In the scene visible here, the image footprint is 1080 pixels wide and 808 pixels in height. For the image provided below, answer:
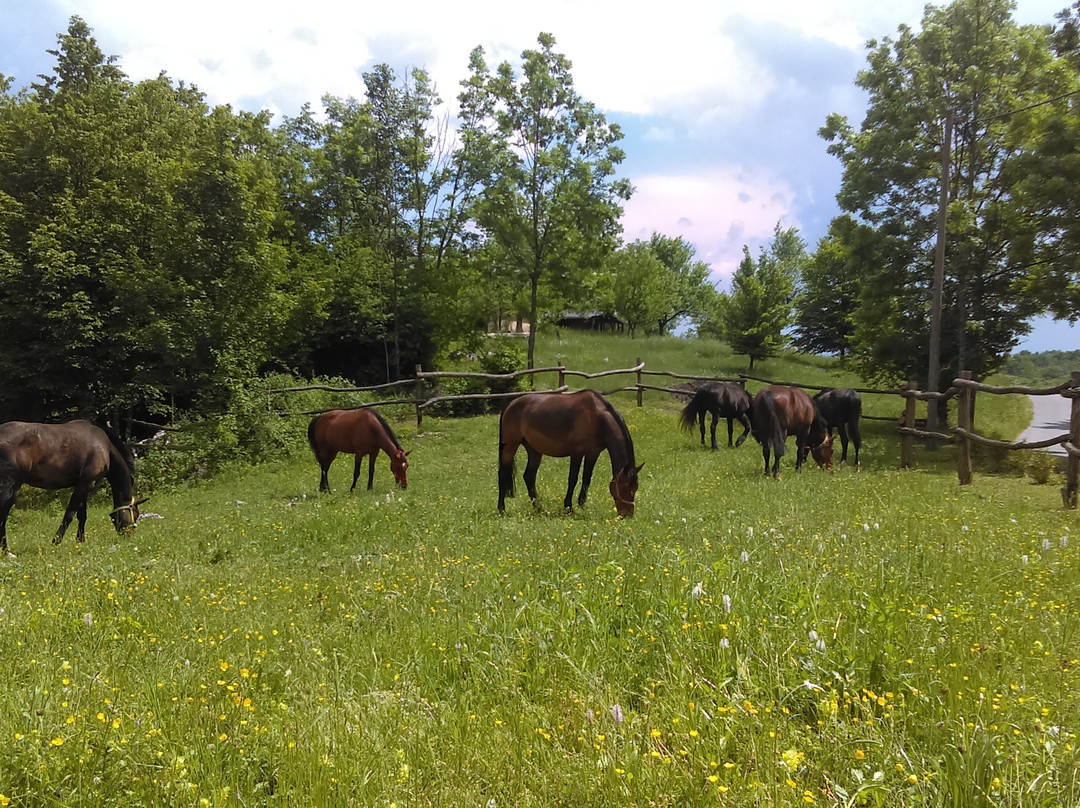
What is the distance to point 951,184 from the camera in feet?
64.5

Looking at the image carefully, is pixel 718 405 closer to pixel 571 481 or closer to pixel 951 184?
pixel 571 481

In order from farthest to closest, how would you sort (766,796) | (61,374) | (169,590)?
(61,374)
(169,590)
(766,796)

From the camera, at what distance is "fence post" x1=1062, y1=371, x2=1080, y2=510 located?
8906 mm

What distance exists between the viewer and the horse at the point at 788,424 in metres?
12.1

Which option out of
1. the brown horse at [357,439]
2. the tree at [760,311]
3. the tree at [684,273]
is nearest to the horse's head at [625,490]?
the brown horse at [357,439]

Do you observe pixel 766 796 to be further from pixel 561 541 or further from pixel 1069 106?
pixel 1069 106

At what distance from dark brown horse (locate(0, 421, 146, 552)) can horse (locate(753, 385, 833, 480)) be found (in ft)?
38.4


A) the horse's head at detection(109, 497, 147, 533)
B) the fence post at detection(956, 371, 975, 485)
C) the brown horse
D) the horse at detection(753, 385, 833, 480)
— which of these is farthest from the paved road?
the horse's head at detection(109, 497, 147, 533)

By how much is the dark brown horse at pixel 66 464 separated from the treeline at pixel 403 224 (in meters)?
6.89

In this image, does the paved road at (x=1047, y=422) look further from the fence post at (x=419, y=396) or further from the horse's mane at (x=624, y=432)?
the fence post at (x=419, y=396)

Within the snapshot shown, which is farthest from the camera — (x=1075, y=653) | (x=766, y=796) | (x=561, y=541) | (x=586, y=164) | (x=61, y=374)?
(x=586, y=164)

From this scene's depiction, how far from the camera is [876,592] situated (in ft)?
12.0

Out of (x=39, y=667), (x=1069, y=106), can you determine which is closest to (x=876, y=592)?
(x=39, y=667)

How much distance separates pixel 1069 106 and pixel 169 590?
66.5ft
